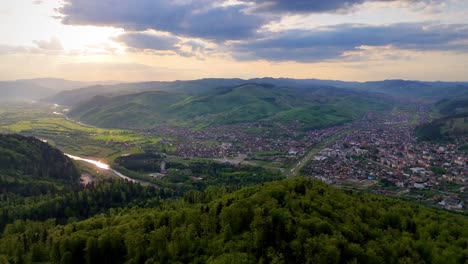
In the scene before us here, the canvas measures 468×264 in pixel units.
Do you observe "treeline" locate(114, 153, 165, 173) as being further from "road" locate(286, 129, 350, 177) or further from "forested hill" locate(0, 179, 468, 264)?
"forested hill" locate(0, 179, 468, 264)

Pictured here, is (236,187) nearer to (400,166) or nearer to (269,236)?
(269,236)

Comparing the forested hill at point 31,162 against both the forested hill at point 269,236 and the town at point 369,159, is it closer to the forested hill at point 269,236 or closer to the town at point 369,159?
the town at point 369,159

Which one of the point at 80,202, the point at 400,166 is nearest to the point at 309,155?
the point at 400,166

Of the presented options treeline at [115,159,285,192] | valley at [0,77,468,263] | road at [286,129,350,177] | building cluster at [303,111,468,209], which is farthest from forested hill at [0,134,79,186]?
building cluster at [303,111,468,209]

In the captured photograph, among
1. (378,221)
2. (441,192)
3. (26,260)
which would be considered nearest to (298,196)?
(378,221)

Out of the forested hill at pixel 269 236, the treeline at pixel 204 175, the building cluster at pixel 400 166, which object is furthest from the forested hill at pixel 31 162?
the building cluster at pixel 400 166
